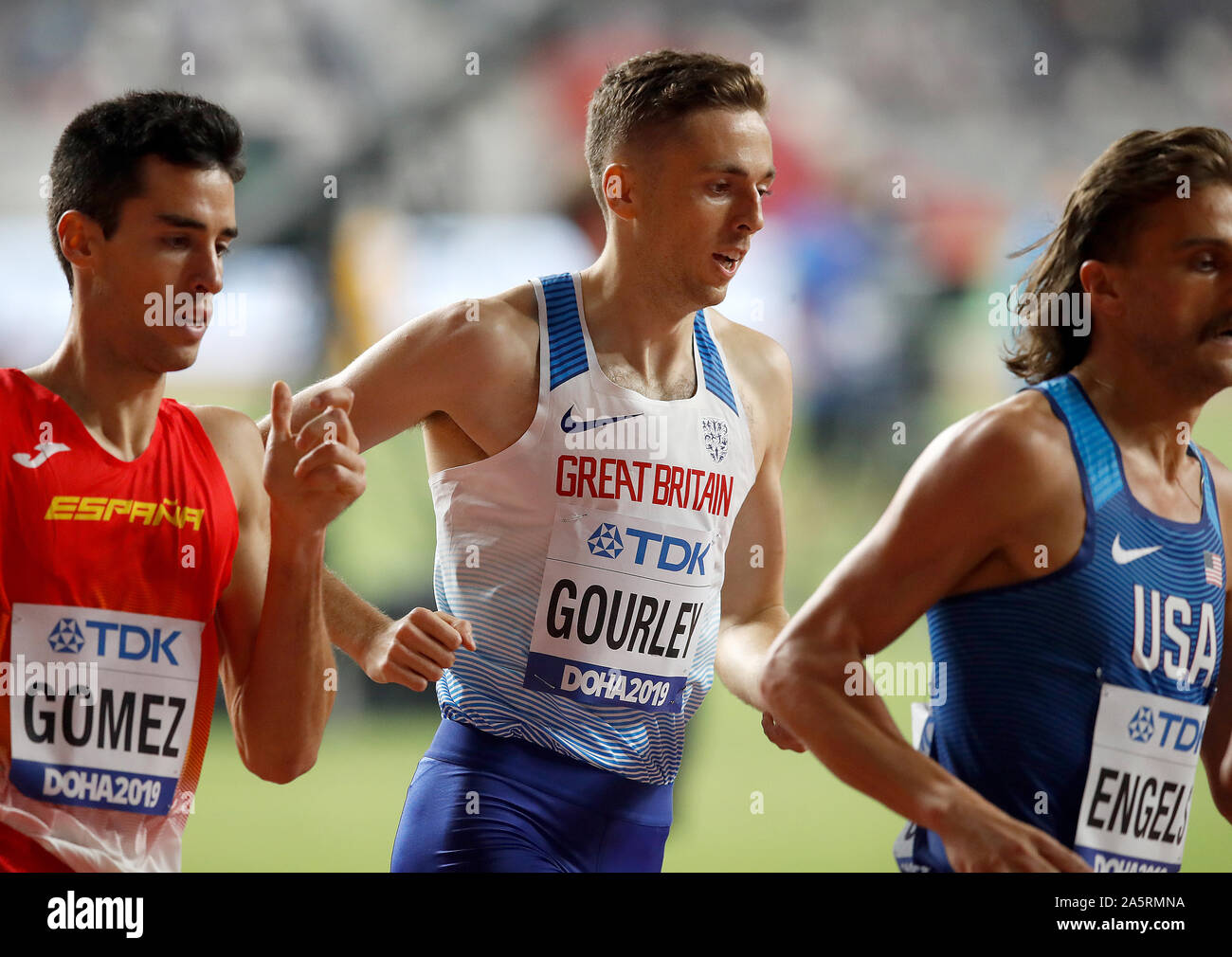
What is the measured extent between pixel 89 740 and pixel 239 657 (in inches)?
10.1

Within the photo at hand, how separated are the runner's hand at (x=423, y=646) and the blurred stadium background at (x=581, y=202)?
10.9 ft

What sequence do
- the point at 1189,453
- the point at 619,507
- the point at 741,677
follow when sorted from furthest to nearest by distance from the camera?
the point at 741,677
the point at 619,507
the point at 1189,453

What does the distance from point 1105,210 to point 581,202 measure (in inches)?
152

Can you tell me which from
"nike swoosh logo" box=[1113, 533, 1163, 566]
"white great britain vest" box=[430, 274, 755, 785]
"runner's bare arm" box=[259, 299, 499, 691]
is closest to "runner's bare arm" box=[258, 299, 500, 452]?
"runner's bare arm" box=[259, 299, 499, 691]

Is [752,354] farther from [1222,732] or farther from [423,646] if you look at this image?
[1222,732]

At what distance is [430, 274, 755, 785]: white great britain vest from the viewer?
2152 mm

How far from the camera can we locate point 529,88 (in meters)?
5.57

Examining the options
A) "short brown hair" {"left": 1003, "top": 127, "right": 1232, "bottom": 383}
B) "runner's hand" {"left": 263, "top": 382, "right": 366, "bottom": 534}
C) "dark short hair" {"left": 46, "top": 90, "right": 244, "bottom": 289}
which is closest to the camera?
"runner's hand" {"left": 263, "top": 382, "right": 366, "bottom": 534}

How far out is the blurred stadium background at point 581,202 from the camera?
17.1ft

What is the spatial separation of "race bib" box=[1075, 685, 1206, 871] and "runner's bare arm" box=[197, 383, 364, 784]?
1069 mm

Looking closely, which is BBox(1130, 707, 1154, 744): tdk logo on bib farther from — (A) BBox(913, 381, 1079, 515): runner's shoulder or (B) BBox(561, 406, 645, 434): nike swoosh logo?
(B) BBox(561, 406, 645, 434): nike swoosh logo

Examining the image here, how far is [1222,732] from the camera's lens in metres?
2.03
